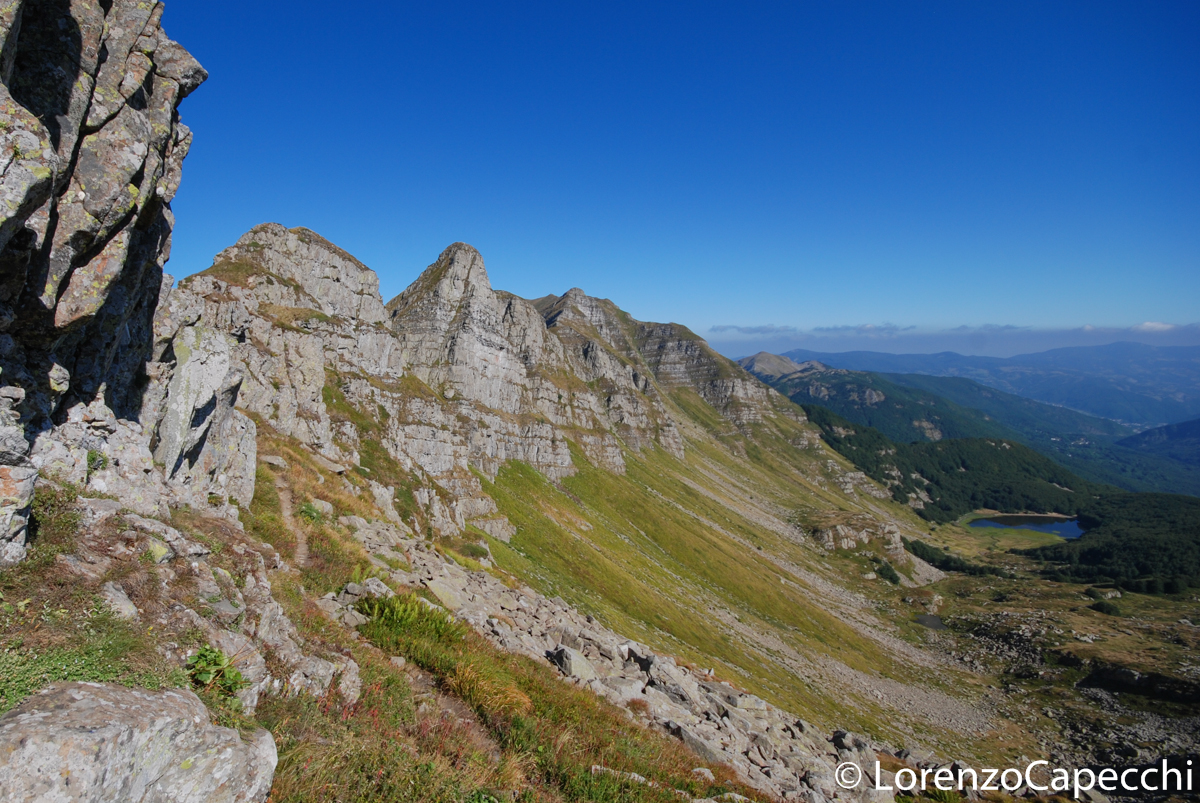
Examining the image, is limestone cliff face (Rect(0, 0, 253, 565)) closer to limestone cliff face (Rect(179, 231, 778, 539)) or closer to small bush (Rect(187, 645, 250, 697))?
small bush (Rect(187, 645, 250, 697))

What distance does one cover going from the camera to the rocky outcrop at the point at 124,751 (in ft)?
15.9

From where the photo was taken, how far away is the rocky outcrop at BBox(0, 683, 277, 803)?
15.9ft

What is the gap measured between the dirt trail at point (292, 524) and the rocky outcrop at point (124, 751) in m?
11.3

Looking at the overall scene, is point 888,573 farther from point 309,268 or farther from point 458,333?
point 309,268

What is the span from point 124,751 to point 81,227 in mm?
10327

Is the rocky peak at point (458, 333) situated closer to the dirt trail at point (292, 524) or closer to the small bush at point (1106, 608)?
the dirt trail at point (292, 524)

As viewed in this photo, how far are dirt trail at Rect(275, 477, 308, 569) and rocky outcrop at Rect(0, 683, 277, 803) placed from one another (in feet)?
37.1

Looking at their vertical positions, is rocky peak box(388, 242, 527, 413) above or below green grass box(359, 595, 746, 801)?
above

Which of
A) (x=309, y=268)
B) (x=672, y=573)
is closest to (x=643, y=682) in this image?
(x=309, y=268)

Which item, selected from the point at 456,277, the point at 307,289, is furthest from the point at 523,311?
the point at 307,289

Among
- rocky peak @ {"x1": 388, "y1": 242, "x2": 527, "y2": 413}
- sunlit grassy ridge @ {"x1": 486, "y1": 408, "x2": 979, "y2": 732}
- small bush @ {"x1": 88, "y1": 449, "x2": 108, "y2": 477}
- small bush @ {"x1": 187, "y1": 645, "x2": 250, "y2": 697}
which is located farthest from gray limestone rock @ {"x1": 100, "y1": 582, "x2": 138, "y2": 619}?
rocky peak @ {"x1": 388, "y1": 242, "x2": 527, "y2": 413}

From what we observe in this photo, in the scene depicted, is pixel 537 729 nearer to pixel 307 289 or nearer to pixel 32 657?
pixel 32 657

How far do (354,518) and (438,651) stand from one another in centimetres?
1681

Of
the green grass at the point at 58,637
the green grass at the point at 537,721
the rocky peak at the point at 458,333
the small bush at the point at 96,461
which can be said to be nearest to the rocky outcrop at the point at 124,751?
the green grass at the point at 58,637
